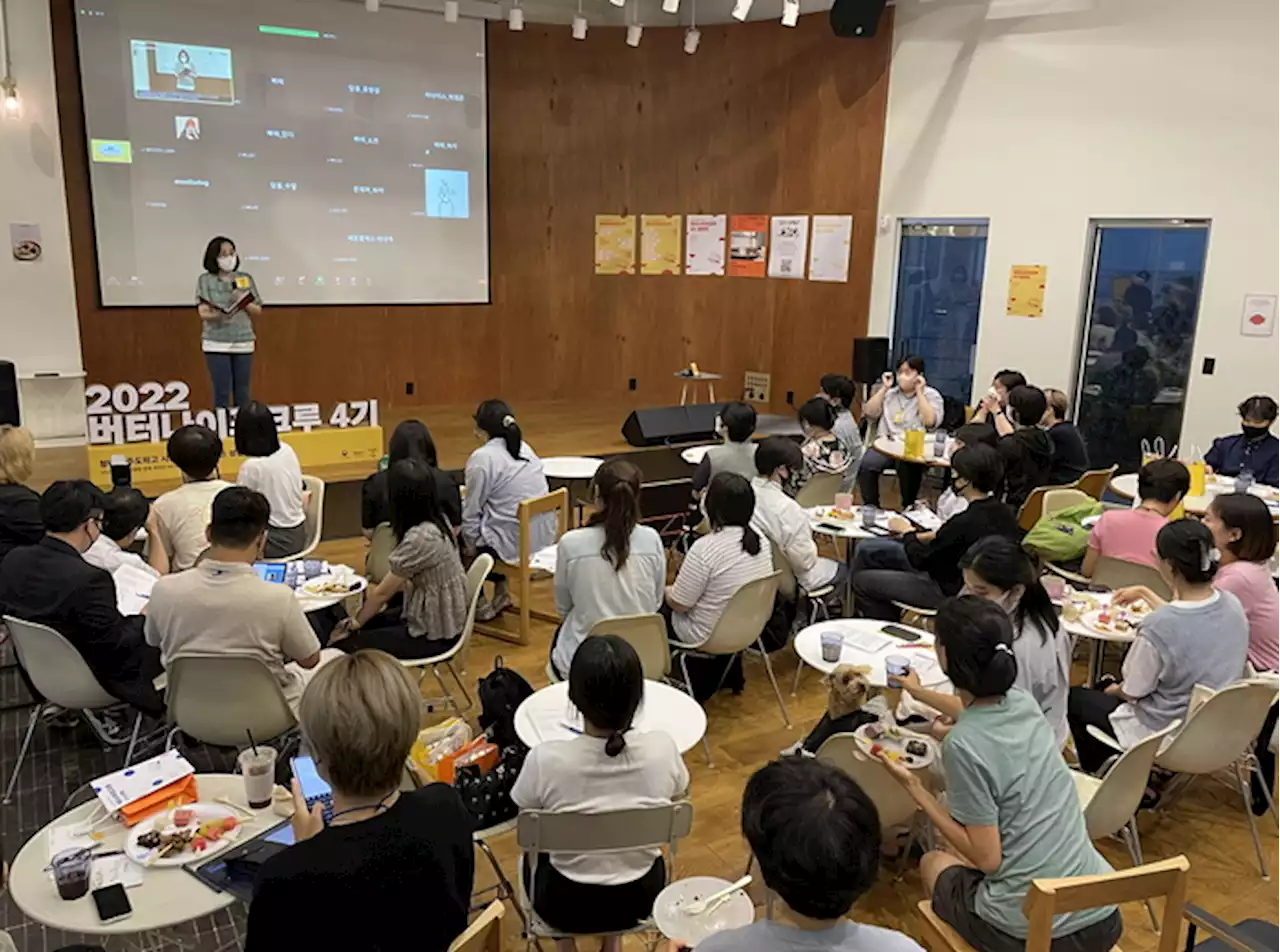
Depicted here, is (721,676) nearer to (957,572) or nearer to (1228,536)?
(957,572)

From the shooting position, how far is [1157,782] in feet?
13.3

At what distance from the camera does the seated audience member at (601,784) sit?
244 cm

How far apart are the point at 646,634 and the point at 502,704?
741mm

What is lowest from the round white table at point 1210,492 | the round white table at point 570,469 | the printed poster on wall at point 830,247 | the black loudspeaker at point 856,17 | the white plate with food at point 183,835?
the white plate with food at point 183,835

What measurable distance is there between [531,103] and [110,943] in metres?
9.11

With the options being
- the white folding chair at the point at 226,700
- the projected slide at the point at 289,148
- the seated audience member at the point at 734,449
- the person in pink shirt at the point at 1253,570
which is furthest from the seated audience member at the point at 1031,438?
the projected slide at the point at 289,148

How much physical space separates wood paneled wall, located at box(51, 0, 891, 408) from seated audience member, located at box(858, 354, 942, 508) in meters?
2.24

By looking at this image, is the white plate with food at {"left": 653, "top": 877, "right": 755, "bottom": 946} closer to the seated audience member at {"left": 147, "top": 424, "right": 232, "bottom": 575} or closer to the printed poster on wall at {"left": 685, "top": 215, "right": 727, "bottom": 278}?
the seated audience member at {"left": 147, "top": 424, "right": 232, "bottom": 575}

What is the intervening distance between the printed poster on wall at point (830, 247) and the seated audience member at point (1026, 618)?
711 cm

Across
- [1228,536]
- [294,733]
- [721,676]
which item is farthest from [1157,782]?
[294,733]

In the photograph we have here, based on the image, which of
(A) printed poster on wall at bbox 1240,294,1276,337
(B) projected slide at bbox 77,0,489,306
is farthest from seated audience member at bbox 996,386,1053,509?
(B) projected slide at bbox 77,0,489,306

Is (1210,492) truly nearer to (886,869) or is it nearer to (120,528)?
(886,869)

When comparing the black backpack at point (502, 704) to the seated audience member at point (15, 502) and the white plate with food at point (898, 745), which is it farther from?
the seated audience member at point (15, 502)

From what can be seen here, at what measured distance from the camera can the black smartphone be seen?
2084 millimetres
